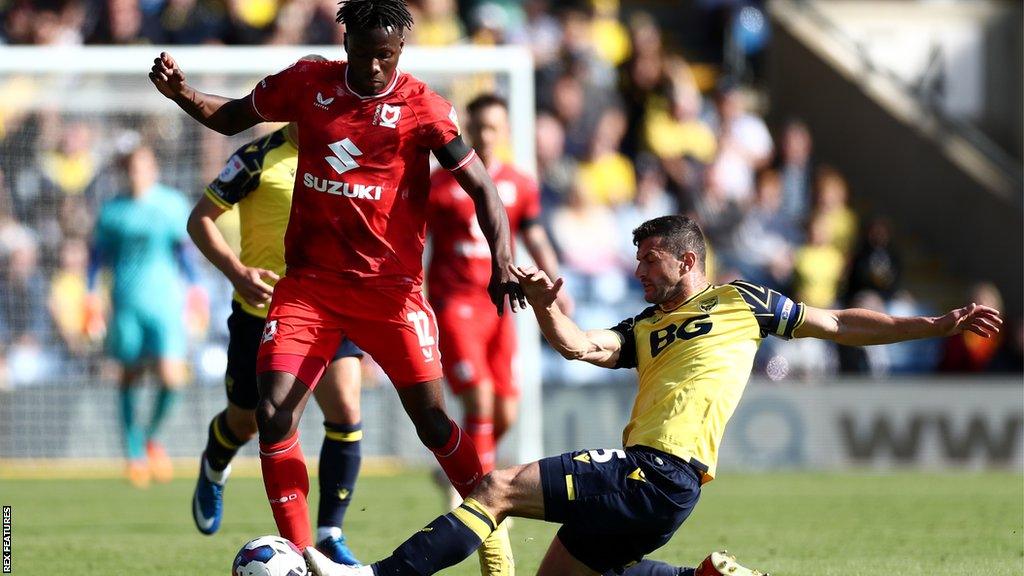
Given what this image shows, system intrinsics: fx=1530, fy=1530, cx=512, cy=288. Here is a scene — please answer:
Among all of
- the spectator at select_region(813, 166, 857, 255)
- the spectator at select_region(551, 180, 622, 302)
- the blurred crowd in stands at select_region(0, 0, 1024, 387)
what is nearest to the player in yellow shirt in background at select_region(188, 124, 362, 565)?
the blurred crowd in stands at select_region(0, 0, 1024, 387)

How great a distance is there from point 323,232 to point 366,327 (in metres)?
0.46

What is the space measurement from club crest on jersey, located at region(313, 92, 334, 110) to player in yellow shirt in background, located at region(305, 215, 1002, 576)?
126 centimetres

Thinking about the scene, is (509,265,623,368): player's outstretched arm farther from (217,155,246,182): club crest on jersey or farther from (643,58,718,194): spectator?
(643,58,718,194): spectator

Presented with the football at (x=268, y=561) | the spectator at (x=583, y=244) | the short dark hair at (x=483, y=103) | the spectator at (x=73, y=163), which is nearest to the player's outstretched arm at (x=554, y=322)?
the football at (x=268, y=561)

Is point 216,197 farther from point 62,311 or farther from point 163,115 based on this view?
point 62,311

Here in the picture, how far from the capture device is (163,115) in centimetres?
1389

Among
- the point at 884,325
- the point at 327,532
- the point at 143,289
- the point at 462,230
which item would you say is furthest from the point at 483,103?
the point at 143,289

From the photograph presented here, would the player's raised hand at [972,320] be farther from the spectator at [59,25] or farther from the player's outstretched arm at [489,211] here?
the spectator at [59,25]

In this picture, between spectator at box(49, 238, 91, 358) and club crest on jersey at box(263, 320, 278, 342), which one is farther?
spectator at box(49, 238, 91, 358)

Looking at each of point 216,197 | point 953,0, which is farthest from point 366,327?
point 953,0

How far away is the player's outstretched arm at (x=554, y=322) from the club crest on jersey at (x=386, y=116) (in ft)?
3.09

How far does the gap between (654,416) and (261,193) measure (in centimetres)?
285

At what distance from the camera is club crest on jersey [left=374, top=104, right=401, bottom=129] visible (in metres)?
6.62

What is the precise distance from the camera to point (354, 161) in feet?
21.8
